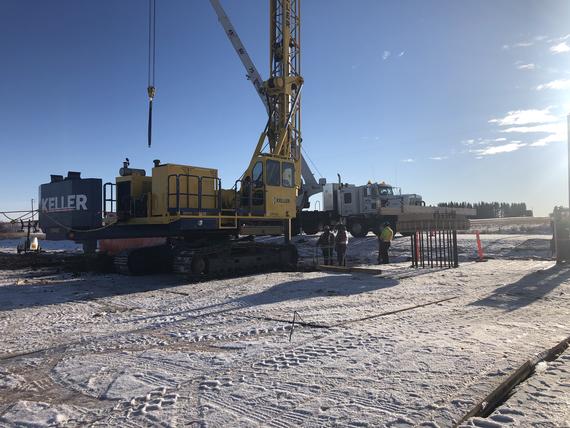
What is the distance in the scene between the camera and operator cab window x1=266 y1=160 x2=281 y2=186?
1448 centimetres

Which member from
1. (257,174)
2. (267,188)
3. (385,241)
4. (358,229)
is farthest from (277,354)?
(358,229)

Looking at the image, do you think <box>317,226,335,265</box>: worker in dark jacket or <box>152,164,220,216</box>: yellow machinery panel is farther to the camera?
<box>317,226,335,265</box>: worker in dark jacket

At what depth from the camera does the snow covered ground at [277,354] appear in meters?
4.05

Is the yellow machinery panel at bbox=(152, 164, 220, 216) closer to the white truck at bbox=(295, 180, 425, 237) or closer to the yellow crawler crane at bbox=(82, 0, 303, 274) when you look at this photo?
the yellow crawler crane at bbox=(82, 0, 303, 274)

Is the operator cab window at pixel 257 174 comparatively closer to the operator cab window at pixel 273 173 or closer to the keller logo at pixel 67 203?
the operator cab window at pixel 273 173

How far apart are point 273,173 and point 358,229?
50.0 feet

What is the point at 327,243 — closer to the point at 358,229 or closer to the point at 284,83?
the point at 284,83

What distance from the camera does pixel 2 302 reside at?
9531 mm

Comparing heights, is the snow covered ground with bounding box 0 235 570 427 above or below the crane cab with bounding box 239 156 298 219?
below

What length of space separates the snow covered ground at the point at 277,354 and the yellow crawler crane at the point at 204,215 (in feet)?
6.55

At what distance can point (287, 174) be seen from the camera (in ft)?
49.5

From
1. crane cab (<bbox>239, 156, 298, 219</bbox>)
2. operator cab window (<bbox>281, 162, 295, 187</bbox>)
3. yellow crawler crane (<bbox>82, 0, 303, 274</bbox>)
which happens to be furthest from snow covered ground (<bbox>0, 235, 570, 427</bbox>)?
operator cab window (<bbox>281, 162, 295, 187</bbox>)

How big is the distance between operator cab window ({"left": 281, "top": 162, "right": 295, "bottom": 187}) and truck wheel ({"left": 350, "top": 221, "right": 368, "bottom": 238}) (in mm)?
14353

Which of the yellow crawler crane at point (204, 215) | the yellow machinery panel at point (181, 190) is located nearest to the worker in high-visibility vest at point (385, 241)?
the yellow crawler crane at point (204, 215)
